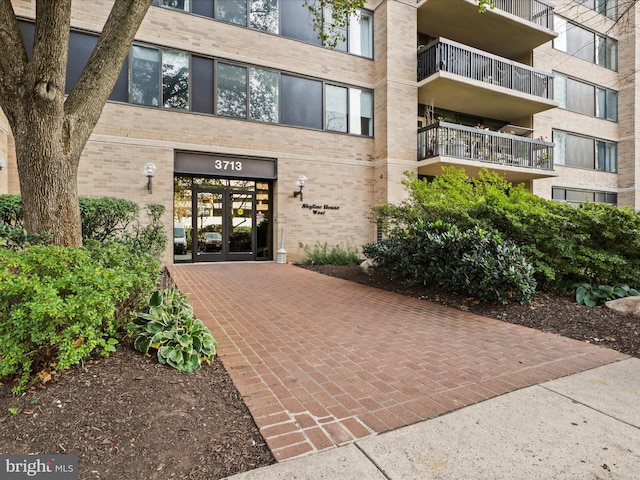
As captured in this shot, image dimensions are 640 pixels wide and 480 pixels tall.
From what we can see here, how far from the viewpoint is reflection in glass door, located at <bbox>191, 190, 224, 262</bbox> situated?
1153cm

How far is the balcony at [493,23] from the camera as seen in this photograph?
13367 millimetres

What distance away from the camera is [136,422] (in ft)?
7.32

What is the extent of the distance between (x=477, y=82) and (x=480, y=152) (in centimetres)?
251

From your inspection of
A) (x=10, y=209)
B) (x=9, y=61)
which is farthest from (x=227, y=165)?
(x=9, y=61)

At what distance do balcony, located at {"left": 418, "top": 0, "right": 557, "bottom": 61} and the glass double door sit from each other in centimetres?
981

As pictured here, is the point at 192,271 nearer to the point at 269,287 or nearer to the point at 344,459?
the point at 269,287

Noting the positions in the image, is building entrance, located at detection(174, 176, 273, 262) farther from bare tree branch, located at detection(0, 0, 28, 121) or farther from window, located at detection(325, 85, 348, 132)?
bare tree branch, located at detection(0, 0, 28, 121)

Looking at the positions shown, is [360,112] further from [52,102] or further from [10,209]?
[52,102]

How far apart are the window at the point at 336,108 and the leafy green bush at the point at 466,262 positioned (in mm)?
6938

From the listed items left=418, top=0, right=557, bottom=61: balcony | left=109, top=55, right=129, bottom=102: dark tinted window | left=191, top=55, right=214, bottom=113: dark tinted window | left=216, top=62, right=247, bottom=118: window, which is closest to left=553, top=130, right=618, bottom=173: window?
left=418, top=0, right=557, bottom=61: balcony

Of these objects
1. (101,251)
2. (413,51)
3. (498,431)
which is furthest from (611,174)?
(101,251)

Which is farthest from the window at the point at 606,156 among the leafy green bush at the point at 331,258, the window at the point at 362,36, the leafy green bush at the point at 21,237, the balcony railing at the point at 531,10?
the leafy green bush at the point at 21,237

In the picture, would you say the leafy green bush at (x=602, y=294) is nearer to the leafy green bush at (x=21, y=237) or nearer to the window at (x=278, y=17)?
the leafy green bush at (x=21, y=237)

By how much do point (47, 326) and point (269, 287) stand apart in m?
5.15
